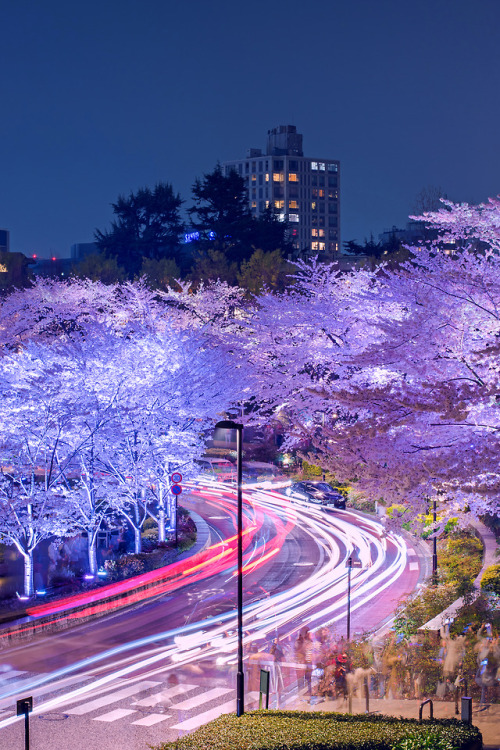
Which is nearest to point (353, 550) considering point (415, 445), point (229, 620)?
point (229, 620)

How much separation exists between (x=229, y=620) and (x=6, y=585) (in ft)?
36.9

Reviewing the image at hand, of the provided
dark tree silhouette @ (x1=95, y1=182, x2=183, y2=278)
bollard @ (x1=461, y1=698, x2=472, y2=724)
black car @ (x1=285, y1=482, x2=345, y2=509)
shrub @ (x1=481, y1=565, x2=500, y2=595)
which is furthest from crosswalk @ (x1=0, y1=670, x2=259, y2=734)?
dark tree silhouette @ (x1=95, y1=182, x2=183, y2=278)

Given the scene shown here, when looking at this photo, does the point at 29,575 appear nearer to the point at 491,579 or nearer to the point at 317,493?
the point at 491,579

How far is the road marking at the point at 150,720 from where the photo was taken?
1652cm

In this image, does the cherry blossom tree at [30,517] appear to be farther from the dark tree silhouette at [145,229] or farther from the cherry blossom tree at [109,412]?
the dark tree silhouette at [145,229]

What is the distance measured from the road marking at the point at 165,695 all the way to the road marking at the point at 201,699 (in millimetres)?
445

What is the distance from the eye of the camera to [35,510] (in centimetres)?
2916

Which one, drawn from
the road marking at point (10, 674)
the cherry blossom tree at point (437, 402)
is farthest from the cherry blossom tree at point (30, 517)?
the cherry blossom tree at point (437, 402)

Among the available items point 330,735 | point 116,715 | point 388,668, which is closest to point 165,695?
point 116,715

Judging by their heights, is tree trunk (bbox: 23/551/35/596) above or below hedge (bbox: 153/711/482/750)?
below

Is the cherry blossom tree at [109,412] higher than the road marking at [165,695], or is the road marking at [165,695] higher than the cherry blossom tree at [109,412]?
the cherry blossom tree at [109,412]

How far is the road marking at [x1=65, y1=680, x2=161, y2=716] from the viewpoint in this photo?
1752cm

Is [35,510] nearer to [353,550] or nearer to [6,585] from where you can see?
[6,585]

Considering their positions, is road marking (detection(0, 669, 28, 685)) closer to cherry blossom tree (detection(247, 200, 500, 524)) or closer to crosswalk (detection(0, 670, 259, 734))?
crosswalk (detection(0, 670, 259, 734))
